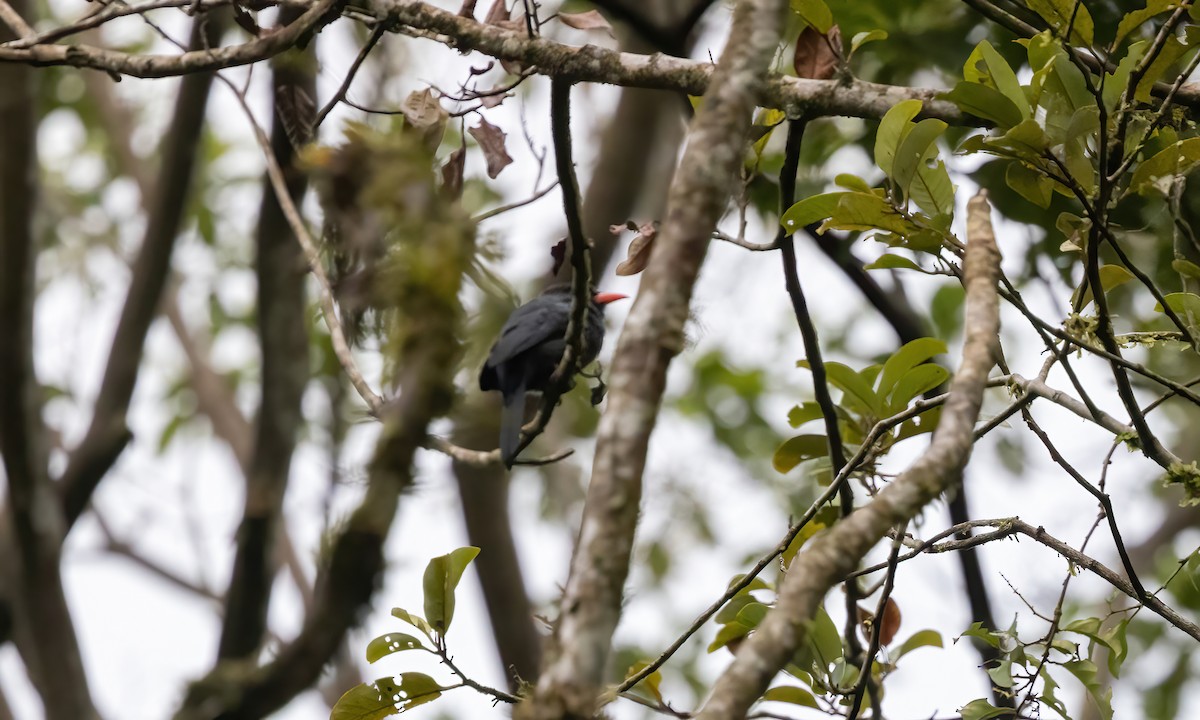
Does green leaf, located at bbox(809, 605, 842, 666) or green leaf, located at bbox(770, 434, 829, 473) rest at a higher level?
green leaf, located at bbox(770, 434, 829, 473)

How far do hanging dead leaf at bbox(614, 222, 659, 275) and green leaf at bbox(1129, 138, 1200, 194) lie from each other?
101cm

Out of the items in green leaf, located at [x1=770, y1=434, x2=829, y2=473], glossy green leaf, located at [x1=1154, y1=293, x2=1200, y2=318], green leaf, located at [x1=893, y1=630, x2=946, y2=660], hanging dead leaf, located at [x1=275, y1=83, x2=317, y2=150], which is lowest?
green leaf, located at [x1=893, y1=630, x2=946, y2=660]

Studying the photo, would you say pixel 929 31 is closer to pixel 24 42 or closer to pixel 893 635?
pixel 893 635

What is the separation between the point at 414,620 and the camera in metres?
2.31

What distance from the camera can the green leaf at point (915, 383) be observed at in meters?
2.57

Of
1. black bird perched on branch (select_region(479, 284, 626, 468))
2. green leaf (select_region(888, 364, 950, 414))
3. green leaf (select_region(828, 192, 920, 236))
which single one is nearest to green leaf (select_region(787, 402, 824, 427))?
green leaf (select_region(888, 364, 950, 414))

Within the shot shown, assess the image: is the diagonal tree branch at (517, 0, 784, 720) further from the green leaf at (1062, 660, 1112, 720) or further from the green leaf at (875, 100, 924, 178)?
the green leaf at (1062, 660, 1112, 720)

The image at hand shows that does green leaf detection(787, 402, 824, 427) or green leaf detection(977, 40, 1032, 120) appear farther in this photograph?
green leaf detection(787, 402, 824, 427)

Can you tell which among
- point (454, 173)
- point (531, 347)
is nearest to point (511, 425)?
point (531, 347)

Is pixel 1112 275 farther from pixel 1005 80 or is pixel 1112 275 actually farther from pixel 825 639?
pixel 825 639

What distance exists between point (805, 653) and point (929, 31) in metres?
2.17

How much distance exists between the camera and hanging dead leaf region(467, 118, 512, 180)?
111 inches

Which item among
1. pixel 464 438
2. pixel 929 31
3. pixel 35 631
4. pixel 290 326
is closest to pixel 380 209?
pixel 929 31

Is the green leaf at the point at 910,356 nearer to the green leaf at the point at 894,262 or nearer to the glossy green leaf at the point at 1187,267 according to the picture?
the green leaf at the point at 894,262
